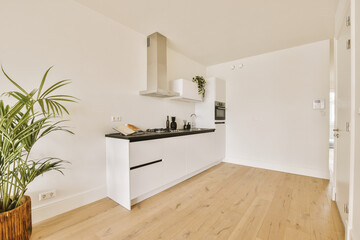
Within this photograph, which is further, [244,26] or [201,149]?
[201,149]

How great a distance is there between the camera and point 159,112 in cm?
318

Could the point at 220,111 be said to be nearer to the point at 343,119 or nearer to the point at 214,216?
the point at 343,119

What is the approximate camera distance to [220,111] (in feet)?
12.9

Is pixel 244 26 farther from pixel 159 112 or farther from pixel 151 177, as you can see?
pixel 151 177

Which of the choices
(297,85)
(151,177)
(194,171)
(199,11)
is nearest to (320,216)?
(194,171)

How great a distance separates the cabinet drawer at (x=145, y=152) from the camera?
2020 mm

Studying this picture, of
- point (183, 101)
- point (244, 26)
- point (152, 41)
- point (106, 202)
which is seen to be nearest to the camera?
point (106, 202)

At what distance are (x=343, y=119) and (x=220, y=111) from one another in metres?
2.36

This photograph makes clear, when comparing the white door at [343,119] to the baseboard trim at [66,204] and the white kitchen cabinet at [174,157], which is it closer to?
the white kitchen cabinet at [174,157]

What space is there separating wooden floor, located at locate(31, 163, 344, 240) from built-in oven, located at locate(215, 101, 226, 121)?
1675 millimetres

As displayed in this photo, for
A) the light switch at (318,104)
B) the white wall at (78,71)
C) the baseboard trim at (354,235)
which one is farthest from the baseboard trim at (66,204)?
the light switch at (318,104)

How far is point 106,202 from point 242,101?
3.47 meters

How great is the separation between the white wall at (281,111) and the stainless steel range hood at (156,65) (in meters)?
1.99

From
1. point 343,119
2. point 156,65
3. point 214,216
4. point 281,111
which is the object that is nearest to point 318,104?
point 281,111
